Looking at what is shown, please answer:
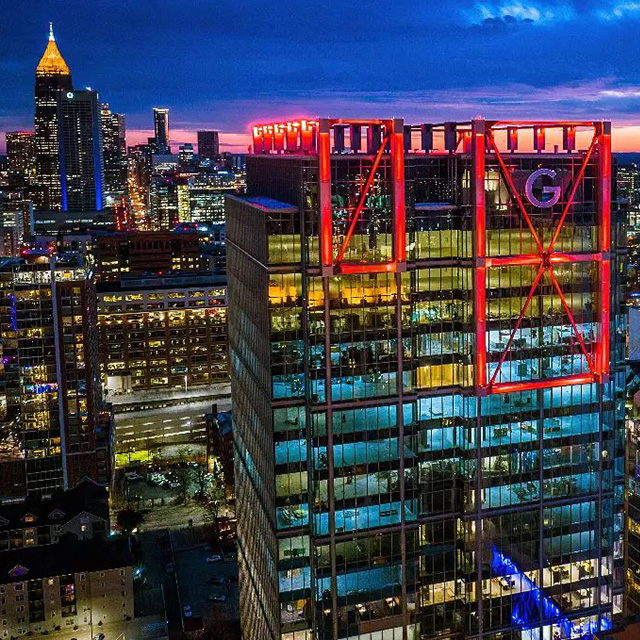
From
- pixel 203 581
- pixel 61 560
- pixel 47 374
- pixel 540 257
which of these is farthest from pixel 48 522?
pixel 540 257

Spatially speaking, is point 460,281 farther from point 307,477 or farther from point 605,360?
point 307,477

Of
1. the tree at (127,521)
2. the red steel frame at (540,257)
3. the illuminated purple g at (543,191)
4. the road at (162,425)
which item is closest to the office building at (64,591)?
the tree at (127,521)

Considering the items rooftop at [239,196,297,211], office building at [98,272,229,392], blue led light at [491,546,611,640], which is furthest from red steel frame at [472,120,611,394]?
office building at [98,272,229,392]

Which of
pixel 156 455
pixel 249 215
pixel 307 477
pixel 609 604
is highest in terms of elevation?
pixel 249 215

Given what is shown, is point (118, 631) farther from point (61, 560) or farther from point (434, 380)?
point (434, 380)

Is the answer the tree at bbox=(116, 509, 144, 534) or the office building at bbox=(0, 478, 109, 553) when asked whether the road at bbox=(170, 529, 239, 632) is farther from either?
the office building at bbox=(0, 478, 109, 553)

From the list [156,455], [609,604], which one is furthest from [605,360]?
[156,455]
